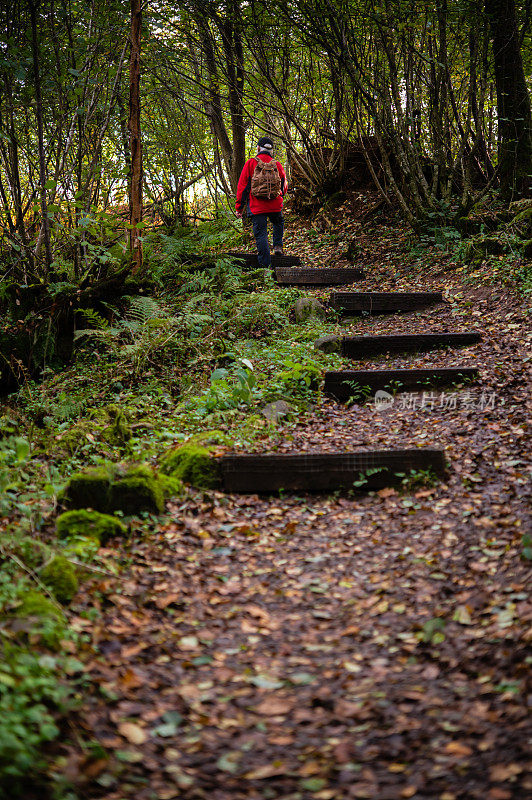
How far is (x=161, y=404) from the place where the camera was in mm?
6441

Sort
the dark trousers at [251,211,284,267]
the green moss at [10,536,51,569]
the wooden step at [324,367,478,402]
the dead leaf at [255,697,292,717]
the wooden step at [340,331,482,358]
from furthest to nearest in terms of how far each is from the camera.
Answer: the dark trousers at [251,211,284,267]
the wooden step at [340,331,482,358]
the wooden step at [324,367,478,402]
the green moss at [10,536,51,569]
the dead leaf at [255,697,292,717]

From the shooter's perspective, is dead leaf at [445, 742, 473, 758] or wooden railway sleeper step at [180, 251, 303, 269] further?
wooden railway sleeper step at [180, 251, 303, 269]

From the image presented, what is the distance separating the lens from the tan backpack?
33.3ft

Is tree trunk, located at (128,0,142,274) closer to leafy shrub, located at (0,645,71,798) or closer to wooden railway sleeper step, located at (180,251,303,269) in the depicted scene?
wooden railway sleeper step, located at (180,251,303,269)

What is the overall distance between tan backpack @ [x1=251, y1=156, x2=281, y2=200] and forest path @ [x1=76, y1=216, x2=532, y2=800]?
6.70 metres

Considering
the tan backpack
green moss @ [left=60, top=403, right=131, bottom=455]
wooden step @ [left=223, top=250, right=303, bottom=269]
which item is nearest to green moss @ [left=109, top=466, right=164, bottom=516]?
green moss @ [left=60, top=403, right=131, bottom=455]

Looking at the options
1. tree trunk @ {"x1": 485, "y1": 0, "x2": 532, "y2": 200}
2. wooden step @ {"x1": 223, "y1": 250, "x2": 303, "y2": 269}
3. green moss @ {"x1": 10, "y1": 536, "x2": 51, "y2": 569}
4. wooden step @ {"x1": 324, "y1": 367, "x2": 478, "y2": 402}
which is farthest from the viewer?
wooden step @ {"x1": 223, "y1": 250, "x2": 303, "y2": 269}

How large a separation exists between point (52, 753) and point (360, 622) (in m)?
1.68

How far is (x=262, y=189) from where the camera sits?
33.3ft

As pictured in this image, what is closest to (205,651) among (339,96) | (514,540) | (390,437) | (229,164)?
(514,540)

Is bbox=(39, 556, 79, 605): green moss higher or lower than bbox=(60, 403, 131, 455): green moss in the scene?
lower

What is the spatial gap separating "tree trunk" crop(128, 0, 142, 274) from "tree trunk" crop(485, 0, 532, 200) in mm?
5524

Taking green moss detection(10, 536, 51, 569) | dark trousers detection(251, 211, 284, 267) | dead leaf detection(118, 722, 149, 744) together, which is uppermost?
dark trousers detection(251, 211, 284, 267)

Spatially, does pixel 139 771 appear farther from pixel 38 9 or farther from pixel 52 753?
pixel 38 9
